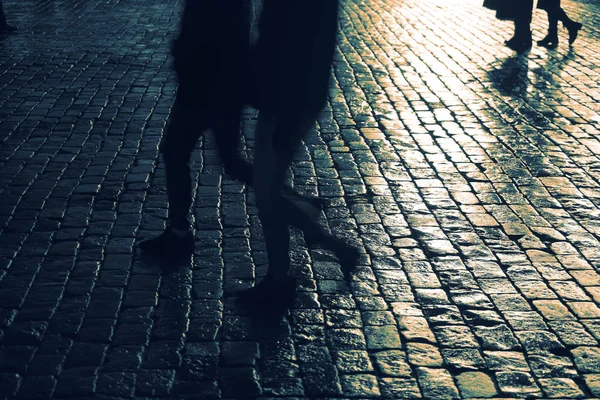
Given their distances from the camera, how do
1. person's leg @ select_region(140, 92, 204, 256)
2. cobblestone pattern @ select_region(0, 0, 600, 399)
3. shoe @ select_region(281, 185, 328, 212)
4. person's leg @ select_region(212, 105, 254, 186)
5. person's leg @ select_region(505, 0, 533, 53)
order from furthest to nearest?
person's leg @ select_region(505, 0, 533, 53) < shoe @ select_region(281, 185, 328, 212) < person's leg @ select_region(140, 92, 204, 256) < person's leg @ select_region(212, 105, 254, 186) < cobblestone pattern @ select_region(0, 0, 600, 399)

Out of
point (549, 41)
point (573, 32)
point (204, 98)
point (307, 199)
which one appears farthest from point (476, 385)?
point (573, 32)

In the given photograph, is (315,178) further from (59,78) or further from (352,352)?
(59,78)

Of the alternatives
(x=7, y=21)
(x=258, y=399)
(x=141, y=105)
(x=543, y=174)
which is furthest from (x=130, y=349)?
(x=7, y=21)

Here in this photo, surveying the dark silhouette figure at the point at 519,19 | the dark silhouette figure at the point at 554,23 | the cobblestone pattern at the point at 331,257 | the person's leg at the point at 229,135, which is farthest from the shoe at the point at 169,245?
the dark silhouette figure at the point at 554,23

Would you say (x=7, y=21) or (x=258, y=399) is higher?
(x=258, y=399)

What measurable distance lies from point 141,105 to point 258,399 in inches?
209

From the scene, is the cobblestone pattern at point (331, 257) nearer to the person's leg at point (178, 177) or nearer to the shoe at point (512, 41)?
the person's leg at point (178, 177)

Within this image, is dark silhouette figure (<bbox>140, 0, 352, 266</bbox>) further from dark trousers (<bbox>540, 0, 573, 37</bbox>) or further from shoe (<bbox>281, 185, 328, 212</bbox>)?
dark trousers (<bbox>540, 0, 573, 37</bbox>)

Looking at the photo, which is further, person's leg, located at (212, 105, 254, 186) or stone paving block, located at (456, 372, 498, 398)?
person's leg, located at (212, 105, 254, 186)

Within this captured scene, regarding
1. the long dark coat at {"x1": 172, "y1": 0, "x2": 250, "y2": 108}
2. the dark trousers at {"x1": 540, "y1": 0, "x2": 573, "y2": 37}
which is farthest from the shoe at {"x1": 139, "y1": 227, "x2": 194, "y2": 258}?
the dark trousers at {"x1": 540, "y1": 0, "x2": 573, "y2": 37}

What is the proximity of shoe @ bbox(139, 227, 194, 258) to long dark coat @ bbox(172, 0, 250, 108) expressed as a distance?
107 cm

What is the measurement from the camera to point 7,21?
13445 millimetres

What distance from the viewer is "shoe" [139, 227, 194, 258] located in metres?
5.12

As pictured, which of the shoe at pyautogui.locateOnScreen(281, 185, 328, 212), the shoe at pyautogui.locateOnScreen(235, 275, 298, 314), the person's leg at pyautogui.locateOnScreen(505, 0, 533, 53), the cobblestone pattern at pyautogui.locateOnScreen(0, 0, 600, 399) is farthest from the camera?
the person's leg at pyautogui.locateOnScreen(505, 0, 533, 53)
